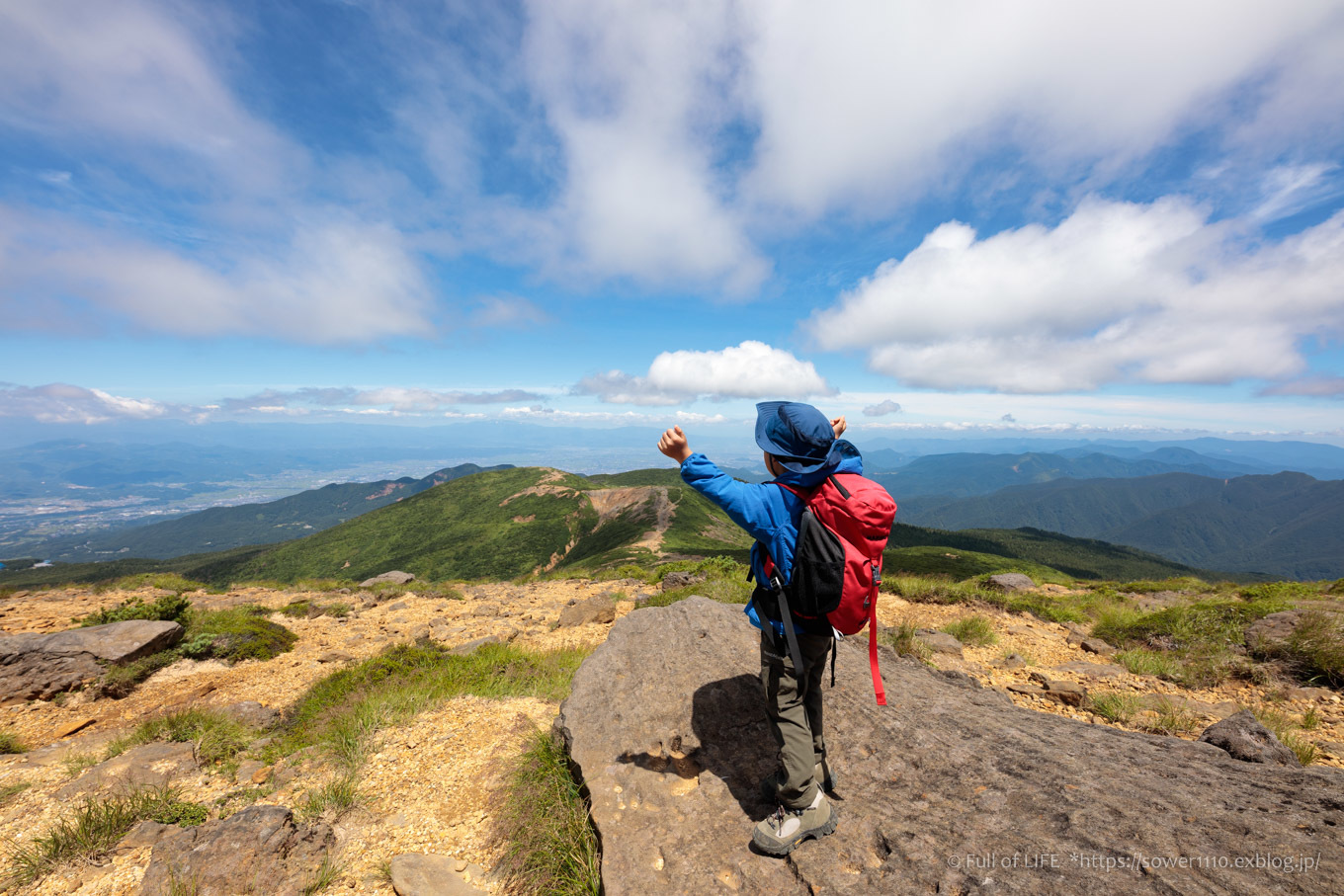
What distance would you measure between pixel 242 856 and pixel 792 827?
4.13 m

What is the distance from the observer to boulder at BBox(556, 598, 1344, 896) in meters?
2.77

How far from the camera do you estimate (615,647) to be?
625cm

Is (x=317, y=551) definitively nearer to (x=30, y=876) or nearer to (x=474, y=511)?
(x=474, y=511)

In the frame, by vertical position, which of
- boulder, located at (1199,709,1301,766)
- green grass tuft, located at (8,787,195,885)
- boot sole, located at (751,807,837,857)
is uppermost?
boulder, located at (1199,709,1301,766)

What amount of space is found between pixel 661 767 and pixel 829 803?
1524mm

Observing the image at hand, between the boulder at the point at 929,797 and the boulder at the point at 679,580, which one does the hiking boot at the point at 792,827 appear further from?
the boulder at the point at 679,580

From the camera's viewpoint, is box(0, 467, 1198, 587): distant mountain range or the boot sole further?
box(0, 467, 1198, 587): distant mountain range

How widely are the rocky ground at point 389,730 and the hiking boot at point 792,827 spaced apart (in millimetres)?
2210

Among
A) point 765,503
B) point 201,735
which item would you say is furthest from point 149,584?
point 765,503

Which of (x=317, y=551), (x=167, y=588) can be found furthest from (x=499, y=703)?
(x=317, y=551)

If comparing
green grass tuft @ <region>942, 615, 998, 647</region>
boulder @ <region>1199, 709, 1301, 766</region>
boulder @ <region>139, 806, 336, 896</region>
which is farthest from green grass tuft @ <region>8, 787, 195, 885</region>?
green grass tuft @ <region>942, 615, 998, 647</region>

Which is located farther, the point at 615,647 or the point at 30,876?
the point at 615,647

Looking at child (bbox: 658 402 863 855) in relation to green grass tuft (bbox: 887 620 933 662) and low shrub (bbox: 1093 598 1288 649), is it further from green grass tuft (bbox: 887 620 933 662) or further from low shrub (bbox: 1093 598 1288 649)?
low shrub (bbox: 1093 598 1288 649)

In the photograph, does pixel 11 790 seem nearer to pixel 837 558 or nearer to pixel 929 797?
pixel 837 558
